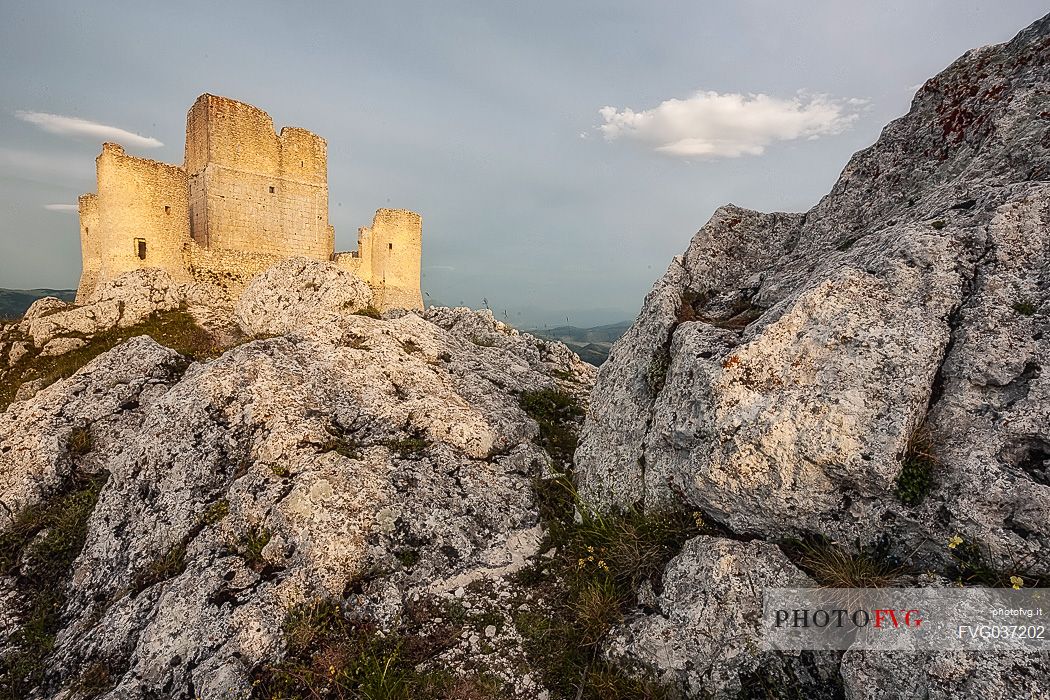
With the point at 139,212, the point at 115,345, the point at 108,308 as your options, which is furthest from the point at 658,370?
the point at 139,212

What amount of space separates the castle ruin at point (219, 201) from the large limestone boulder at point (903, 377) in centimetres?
2478

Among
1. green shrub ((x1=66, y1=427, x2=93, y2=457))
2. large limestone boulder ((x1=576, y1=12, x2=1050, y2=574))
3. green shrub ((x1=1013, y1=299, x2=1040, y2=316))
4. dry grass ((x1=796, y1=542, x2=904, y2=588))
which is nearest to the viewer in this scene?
dry grass ((x1=796, y1=542, x2=904, y2=588))

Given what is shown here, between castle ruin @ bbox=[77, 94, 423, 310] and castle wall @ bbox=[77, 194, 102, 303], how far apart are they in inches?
85.5

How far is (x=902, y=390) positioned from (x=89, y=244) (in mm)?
39445

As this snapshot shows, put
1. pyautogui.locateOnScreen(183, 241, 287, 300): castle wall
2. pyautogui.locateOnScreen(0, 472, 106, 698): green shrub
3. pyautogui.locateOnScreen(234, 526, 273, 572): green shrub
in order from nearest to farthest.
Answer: pyautogui.locateOnScreen(0, 472, 106, 698): green shrub → pyautogui.locateOnScreen(234, 526, 273, 572): green shrub → pyautogui.locateOnScreen(183, 241, 287, 300): castle wall

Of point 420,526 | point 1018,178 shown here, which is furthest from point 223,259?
point 1018,178

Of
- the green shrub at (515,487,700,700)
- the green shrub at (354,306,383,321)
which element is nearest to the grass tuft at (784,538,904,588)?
the green shrub at (515,487,700,700)

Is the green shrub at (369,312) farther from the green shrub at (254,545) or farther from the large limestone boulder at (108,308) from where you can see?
the large limestone boulder at (108,308)

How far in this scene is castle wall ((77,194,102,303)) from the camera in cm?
2780

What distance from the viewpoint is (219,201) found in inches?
922

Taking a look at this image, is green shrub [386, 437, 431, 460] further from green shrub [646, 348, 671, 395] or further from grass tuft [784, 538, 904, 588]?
grass tuft [784, 538, 904, 588]

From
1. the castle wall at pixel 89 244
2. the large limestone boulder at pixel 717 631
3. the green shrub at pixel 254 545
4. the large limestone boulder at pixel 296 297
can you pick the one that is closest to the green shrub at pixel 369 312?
the large limestone boulder at pixel 296 297

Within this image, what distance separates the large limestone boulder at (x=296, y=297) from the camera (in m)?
11.8

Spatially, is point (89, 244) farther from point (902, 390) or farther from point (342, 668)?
point (902, 390)
